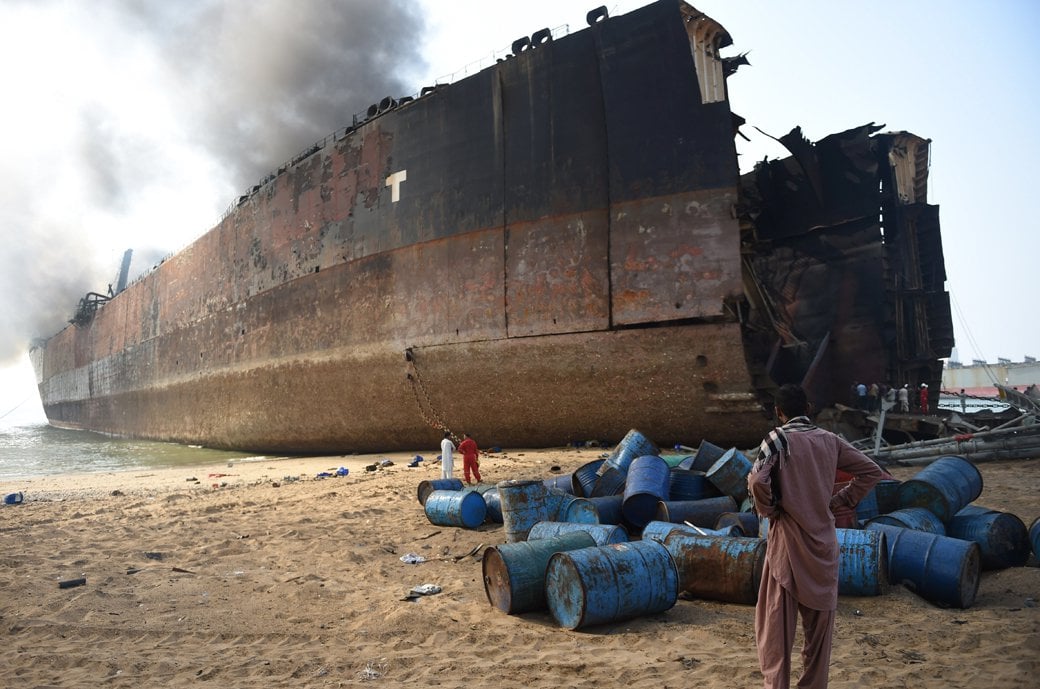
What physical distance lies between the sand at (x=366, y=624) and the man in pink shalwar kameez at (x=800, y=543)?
0.59m

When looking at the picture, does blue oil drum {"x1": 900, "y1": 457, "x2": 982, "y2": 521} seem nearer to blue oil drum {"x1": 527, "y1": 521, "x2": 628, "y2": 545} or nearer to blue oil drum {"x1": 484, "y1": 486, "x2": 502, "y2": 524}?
blue oil drum {"x1": 527, "y1": 521, "x2": 628, "y2": 545}

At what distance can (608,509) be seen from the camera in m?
5.61

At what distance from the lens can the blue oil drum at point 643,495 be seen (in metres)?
5.55

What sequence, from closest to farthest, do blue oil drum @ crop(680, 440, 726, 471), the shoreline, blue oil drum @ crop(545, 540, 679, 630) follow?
1. blue oil drum @ crop(545, 540, 679, 630)
2. blue oil drum @ crop(680, 440, 726, 471)
3. the shoreline

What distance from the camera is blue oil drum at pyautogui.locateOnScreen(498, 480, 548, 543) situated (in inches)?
213

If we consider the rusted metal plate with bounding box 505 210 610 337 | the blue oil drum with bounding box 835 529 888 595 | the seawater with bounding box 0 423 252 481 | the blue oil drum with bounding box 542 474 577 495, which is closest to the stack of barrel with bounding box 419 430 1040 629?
the blue oil drum with bounding box 835 529 888 595

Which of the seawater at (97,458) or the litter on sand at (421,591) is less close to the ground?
the litter on sand at (421,591)

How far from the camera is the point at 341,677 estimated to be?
3.22 metres

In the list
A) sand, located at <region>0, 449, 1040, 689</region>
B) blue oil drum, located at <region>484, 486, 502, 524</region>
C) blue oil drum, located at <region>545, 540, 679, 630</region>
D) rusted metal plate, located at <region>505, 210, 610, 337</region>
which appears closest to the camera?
sand, located at <region>0, 449, 1040, 689</region>

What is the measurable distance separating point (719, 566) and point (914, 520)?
1684 mm

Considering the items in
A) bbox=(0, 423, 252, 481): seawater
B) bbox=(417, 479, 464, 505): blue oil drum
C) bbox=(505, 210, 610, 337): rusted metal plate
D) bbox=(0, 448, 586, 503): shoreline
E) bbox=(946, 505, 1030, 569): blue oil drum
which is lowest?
bbox=(0, 423, 252, 481): seawater

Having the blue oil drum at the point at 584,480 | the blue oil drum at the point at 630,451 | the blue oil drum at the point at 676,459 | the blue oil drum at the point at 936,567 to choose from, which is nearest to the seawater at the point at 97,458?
Result: the blue oil drum at the point at 630,451

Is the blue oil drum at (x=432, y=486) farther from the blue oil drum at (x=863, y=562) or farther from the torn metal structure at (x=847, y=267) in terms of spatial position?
the torn metal structure at (x=847, y=267)

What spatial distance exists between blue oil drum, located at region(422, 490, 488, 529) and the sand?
0.12 metres
